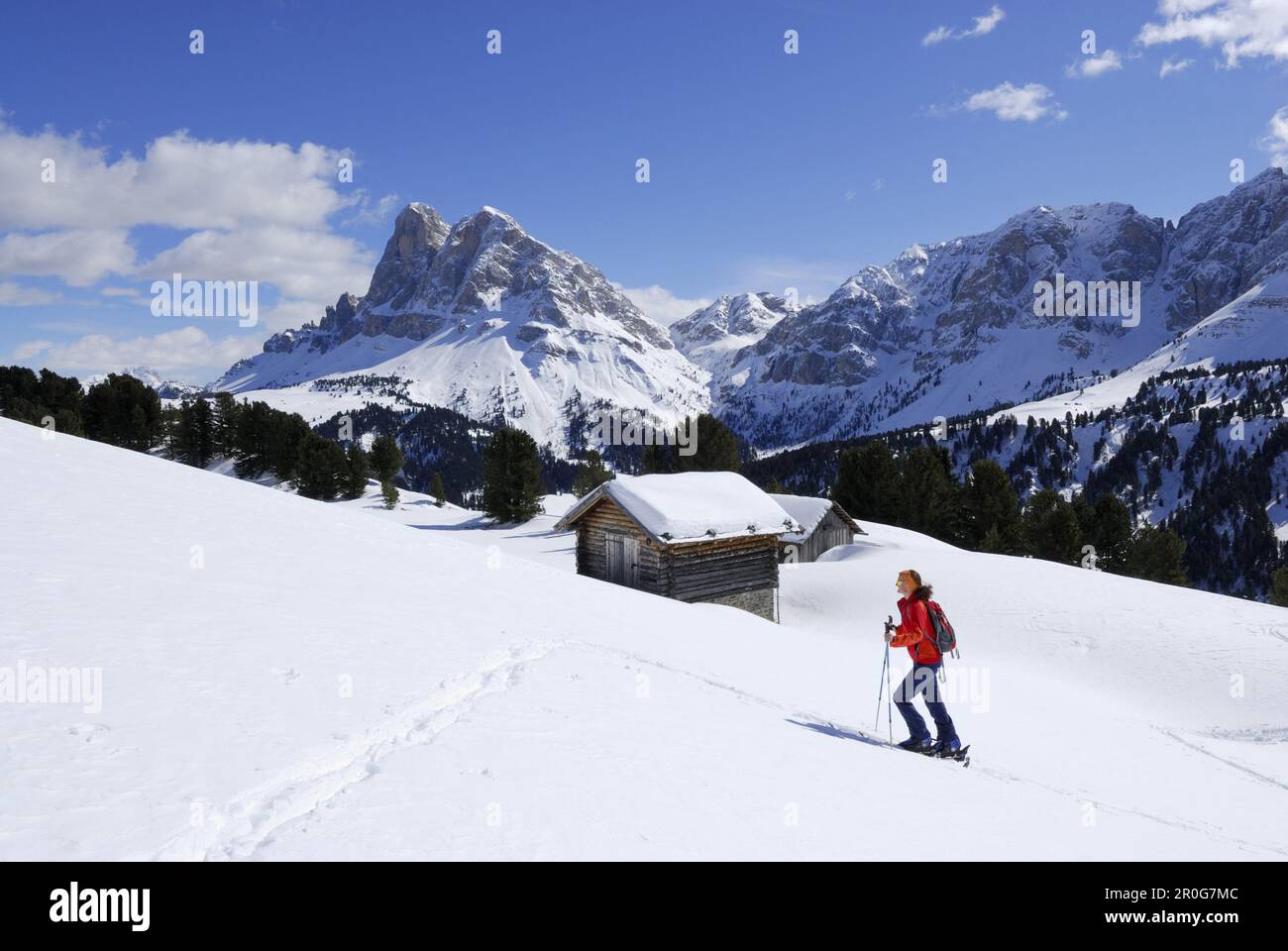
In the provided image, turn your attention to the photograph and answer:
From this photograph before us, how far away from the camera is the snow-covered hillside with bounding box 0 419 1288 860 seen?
15.6ft

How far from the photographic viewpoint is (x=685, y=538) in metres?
25.6

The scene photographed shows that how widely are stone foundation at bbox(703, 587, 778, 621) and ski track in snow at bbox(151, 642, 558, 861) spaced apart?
2054 cm

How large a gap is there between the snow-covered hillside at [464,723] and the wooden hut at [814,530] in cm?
Result: 2324

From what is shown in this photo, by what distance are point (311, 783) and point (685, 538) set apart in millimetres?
20922

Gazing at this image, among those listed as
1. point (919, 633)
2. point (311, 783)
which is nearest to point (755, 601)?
point (919, 633)

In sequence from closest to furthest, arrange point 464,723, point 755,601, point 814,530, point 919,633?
point 464,723 → point 919,633 → point 755,601 → point 814,530

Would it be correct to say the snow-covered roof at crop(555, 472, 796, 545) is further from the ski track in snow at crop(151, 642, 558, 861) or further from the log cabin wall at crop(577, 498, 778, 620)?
the ski track in snow at crop(151, 642, 558, 861)

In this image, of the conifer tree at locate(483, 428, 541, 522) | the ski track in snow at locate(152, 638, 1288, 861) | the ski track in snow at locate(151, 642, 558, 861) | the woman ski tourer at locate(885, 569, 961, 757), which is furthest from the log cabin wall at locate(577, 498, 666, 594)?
the conifer tree at locate(483, 428, 541, 522)

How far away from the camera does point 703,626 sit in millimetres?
16547

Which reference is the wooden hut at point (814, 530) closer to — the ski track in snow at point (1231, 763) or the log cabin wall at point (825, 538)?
the log cabin wall at point (825, 538)

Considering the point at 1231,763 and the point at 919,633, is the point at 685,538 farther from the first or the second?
the point at 919,633
